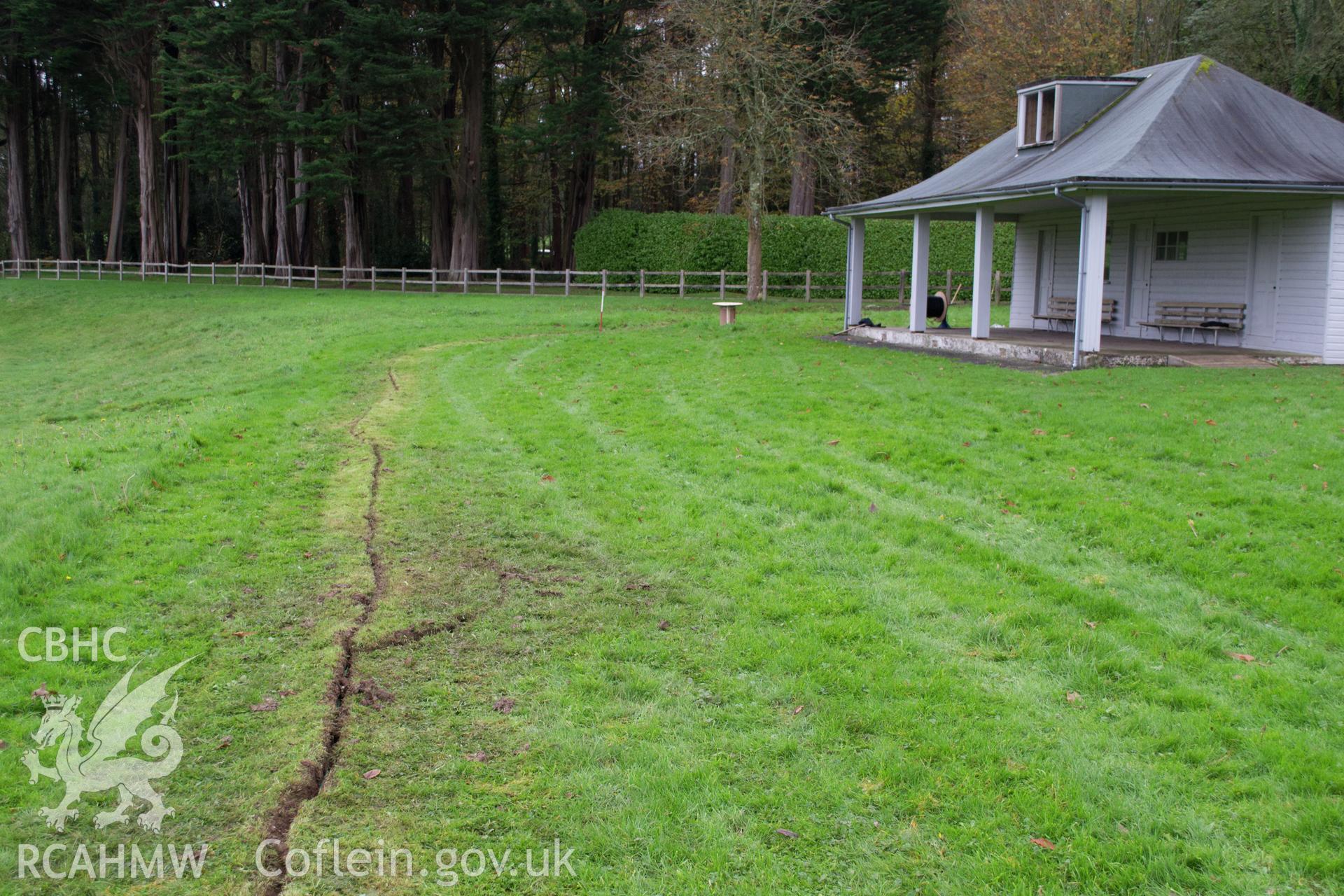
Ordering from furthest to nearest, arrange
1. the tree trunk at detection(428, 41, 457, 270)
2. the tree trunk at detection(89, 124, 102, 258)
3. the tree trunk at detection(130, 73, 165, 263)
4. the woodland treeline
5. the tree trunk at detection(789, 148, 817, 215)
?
the tree trunk at detection(89, 124, 102, 258)
the tree trunk at detection(130, 73, 165, 263)
the tree trunk at detection(428, 41, 457, 270)
the tree trunk at detection(789, 148, 817, 215)
the woodland treeline

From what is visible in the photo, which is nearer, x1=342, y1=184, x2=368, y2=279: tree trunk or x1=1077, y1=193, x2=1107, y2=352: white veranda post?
x1=1077, y1=193, x2=1107, y2=352: white veranda post

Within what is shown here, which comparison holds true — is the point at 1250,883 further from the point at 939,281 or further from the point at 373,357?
the point at 939,281

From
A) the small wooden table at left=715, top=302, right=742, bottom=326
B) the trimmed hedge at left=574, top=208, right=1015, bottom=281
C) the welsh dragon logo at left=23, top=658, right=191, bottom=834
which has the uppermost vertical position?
the trimmed hedge at left=574, top=208, right=1015, bottom=281

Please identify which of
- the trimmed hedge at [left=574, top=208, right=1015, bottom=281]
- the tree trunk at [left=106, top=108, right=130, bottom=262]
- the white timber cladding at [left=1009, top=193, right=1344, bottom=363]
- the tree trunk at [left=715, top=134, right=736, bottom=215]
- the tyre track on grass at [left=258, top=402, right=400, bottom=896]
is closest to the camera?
the tyre track on grass at [left=258, top=402, right=400, bottom=896]

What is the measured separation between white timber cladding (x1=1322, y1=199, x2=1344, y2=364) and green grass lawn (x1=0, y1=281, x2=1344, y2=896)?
4.67 meters

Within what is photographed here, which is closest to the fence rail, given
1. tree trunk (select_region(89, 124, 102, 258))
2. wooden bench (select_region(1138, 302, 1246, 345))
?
wooden bench (select_region(1138, 302, 1246, 345))

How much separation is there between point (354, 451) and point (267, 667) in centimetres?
508

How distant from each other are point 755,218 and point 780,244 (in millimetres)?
6110

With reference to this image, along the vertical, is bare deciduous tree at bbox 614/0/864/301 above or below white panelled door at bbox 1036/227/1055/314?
above

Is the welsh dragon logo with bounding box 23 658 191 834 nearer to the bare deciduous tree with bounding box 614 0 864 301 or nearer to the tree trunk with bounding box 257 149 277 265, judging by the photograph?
the bare deciduous tree with bounding box 614 0 864 301

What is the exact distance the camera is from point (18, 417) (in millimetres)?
13914

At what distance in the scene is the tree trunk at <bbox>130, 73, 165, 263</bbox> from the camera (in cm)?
4031

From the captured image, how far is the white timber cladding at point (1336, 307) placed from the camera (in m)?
15.6

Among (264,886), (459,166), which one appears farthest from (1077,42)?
(264,886)
